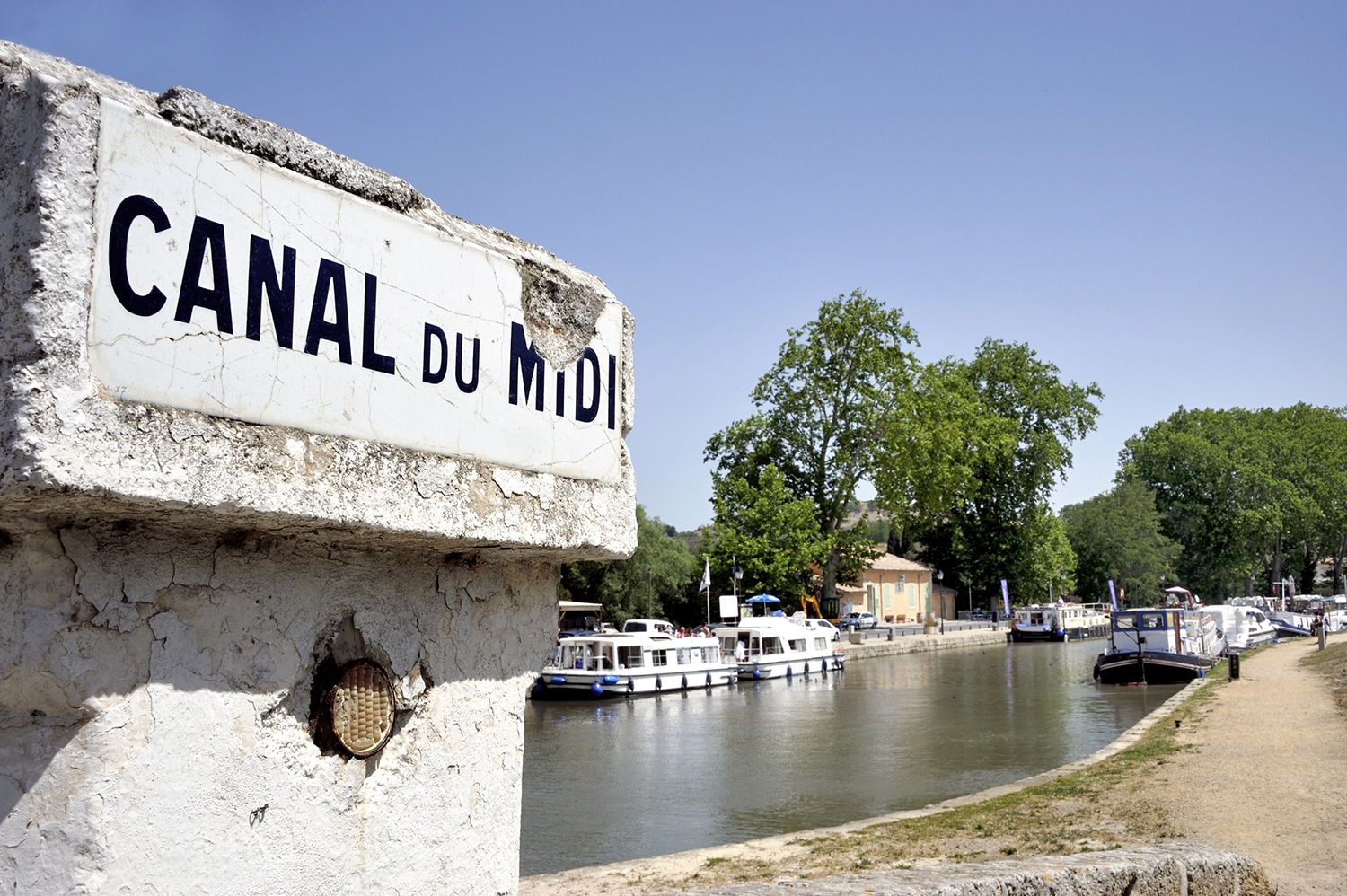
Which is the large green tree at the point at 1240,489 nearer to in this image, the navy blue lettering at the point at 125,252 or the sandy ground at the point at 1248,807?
the sandy ground at the point at 1248,807

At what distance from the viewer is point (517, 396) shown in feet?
10.0

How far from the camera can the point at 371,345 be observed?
2658 millimetres

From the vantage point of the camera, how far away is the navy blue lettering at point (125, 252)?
2.14m

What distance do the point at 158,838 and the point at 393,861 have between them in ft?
2.14

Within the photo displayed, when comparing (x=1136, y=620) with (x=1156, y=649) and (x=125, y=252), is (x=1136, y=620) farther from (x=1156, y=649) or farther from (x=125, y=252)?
(x=125, y=252)

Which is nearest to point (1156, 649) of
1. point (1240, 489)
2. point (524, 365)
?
point (524, 365)

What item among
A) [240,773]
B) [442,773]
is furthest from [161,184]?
[442,773]

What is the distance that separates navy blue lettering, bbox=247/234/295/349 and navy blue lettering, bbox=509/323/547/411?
2.32 ft

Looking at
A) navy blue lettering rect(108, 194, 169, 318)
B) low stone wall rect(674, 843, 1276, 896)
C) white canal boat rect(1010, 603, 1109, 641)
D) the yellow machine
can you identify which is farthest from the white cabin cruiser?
navy blue lettering rect(108, 194, 169, 318)

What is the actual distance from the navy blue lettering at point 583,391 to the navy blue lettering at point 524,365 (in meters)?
0.15

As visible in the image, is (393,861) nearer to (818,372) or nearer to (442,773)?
(442,773)

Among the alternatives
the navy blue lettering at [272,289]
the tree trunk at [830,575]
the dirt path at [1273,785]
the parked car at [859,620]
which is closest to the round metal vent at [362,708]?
the navy blue lettering at [272,289]

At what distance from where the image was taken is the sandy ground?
8.19 meters

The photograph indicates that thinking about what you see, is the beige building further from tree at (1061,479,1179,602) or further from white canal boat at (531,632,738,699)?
white canal boat at (531,632,738,699)
